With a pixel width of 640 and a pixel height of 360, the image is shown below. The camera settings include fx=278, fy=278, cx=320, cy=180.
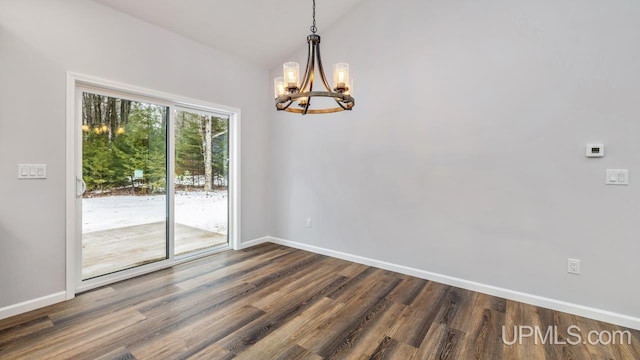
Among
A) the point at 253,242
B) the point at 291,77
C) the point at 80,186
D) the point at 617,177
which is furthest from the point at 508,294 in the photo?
the point at 80,186

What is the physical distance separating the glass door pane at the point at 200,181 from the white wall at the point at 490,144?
4.69 feet

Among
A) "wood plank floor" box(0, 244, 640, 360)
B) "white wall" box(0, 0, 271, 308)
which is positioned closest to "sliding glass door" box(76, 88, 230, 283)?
"white wall" box(0, 0, 271, 308)

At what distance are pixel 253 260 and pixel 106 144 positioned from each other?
2.18 m

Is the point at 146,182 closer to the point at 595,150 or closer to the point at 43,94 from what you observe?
the point at 43,94

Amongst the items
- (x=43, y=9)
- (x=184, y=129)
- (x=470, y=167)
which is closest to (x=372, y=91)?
(x=470, y=167)

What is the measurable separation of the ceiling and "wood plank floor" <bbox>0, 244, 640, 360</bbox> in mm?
2926

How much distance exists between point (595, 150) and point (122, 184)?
182 inches

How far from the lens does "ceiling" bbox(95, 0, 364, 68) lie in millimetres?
3002

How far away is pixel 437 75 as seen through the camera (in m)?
3.12

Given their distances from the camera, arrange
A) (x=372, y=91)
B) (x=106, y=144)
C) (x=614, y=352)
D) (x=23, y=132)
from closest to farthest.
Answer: (x=614, y=352) → (x=23, y=132) → (x=106, y=144) → (x=372, y=91)

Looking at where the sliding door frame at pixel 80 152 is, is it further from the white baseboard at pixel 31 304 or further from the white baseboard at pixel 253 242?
the white baseboard at pixel 253 242

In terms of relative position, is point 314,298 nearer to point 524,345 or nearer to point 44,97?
point 524,345

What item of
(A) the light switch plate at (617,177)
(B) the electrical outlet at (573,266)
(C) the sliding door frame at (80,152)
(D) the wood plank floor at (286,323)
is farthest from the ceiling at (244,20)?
(B) the electrical outlet at (573,266)

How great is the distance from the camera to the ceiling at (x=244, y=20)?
3.00m
